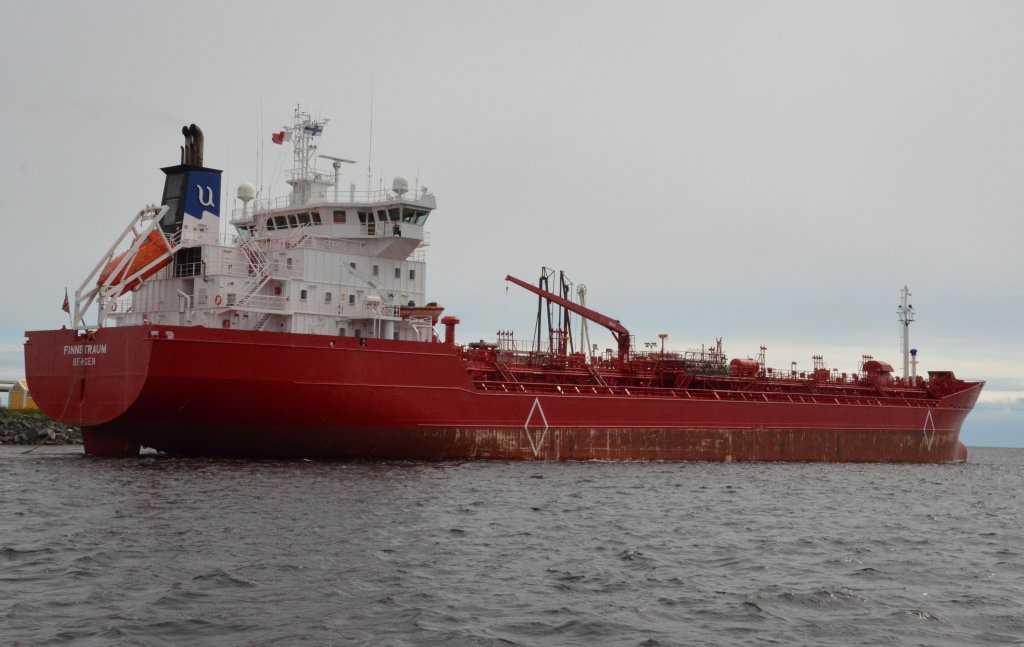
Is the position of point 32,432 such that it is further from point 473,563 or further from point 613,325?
point 473,563

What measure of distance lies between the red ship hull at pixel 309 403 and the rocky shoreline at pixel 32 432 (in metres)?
12.3

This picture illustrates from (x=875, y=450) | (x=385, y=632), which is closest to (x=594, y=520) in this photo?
(x=385, y=632)

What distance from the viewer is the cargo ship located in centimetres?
2333

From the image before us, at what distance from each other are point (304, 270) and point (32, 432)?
56.2 feet

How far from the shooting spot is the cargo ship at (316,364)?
76.5ft

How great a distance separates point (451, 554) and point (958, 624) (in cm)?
592

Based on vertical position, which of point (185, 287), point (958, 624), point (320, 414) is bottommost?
point (958, 624)

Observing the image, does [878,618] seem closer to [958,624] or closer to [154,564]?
[958,624]

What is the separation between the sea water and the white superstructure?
4914 mm

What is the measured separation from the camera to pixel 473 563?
12938 millimetres

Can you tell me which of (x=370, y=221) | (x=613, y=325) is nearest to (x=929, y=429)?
(x=613, y=325)

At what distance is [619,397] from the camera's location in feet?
102

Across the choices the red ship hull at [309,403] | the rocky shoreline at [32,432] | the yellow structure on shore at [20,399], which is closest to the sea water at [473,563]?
the red ship hull at [309,403]

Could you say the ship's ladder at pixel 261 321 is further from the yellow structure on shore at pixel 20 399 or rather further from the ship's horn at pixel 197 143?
the yellow structure on shore at pixel 20 399
